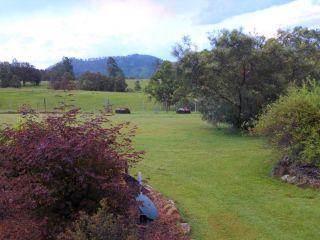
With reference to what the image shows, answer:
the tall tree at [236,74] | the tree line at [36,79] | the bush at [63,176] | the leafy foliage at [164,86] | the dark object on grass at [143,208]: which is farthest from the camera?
the tree line at [36,79]

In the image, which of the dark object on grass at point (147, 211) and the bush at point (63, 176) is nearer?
the bush at point (63, 176)

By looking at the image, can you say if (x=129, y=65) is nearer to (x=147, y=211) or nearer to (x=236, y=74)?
(x=236, y=74)

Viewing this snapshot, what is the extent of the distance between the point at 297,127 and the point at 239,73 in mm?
9425

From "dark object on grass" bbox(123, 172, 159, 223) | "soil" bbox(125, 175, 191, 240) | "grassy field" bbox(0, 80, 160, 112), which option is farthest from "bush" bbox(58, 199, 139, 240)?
"grassy field" bbox(0, 80, 160, 112)

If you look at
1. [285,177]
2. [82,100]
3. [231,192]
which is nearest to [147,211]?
[231,192]

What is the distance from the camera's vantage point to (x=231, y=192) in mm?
8477

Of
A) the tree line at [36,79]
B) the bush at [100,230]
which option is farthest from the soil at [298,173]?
the tree line at [36,79]

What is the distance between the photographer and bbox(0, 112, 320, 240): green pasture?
645 cm

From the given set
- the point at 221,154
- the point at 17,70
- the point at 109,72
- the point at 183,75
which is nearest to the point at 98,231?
the point at 221,154

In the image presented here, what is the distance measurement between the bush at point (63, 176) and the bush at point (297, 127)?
4.73 metres

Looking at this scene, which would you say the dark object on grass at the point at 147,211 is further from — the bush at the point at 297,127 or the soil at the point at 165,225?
the bush at the point at 297,127

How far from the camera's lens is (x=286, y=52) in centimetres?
1866

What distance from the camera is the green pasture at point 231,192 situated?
645cm

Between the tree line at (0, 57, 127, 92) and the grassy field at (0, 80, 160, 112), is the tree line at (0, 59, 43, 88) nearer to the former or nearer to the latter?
the tree line at (0, 57, 127, 92)
